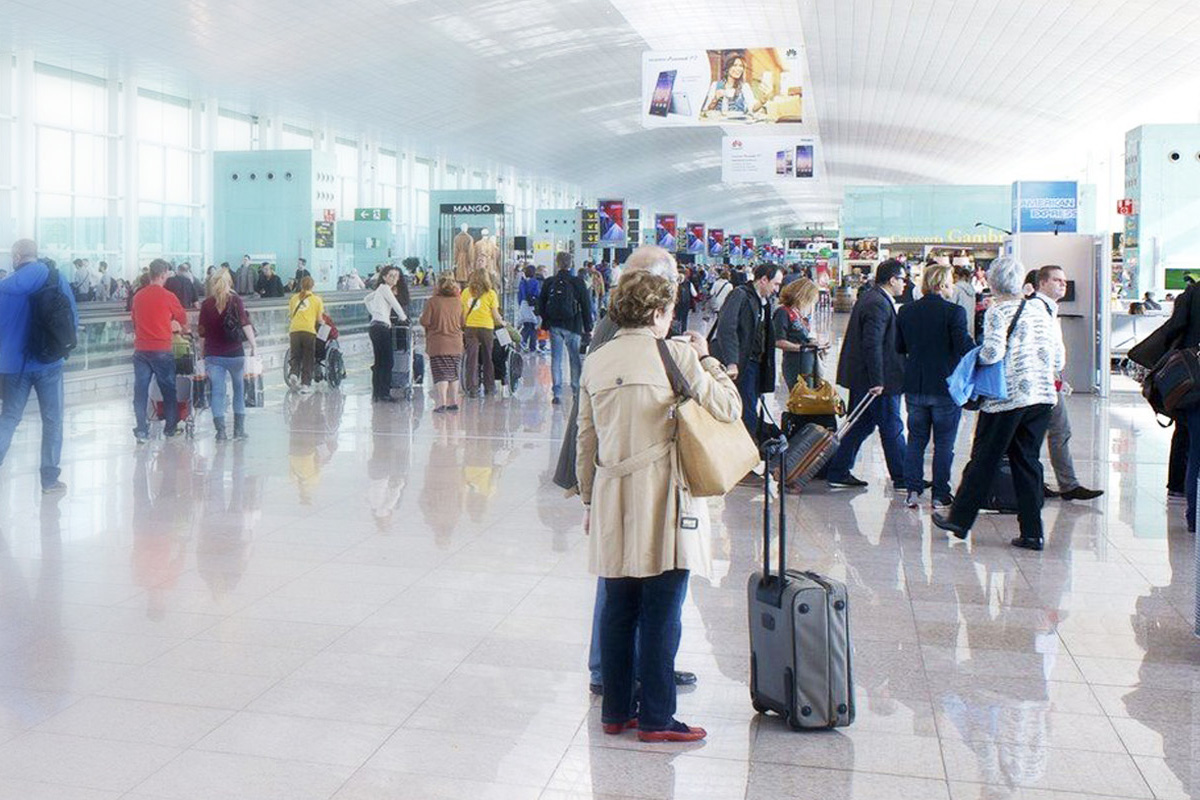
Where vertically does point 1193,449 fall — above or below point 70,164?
below

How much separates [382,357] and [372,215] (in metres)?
25.5

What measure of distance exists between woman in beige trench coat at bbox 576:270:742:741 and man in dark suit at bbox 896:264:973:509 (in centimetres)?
466

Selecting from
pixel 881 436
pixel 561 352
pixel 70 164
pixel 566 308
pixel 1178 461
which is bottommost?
pixel 1178 461

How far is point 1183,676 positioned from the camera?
5.33m

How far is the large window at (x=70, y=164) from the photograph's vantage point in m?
30.7

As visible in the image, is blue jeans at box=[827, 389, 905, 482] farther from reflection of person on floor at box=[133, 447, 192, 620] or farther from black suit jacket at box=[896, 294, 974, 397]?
reflection of person on floor at box=[133, 447, 192, 620]

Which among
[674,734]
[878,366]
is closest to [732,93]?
[878,366]

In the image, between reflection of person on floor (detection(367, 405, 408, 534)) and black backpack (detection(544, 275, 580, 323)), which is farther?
black backpack (detection(544, 275, 580, 323))

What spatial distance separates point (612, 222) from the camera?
37.0m

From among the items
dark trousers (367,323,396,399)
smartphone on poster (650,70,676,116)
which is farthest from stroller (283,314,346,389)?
smartphone on poster (650,70,676,116)

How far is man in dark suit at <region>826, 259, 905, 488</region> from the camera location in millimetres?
9438

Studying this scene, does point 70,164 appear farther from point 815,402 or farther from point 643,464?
point 643,464

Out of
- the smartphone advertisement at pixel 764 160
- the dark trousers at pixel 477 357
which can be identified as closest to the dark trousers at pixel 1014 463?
the dark trousers at pixel 477 357

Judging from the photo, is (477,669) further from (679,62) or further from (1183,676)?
(679,62)
